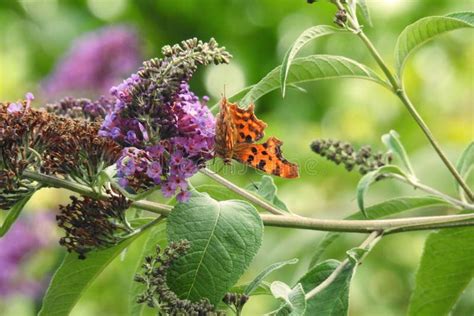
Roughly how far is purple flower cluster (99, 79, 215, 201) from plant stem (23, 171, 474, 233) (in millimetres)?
58

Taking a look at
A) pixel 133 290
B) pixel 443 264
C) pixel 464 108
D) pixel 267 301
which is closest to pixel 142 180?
pixel 133 290

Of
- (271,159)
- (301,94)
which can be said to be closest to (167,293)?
(271,159)

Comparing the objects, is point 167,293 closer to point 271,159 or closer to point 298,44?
point 271,159

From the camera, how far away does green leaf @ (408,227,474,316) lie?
1747 millimetres

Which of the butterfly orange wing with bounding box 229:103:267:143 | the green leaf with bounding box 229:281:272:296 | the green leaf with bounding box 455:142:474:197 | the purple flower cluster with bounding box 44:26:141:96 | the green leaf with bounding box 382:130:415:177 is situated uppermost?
the purple flower cluster with bounding box 44:26:141:96

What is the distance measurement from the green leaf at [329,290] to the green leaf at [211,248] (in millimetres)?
171

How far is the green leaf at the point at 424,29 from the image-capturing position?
1490mm

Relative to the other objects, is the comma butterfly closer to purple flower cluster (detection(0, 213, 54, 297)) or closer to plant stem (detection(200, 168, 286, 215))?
plant stem (detection(200, 168, 286, 215))

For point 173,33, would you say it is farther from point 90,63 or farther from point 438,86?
point 438,86

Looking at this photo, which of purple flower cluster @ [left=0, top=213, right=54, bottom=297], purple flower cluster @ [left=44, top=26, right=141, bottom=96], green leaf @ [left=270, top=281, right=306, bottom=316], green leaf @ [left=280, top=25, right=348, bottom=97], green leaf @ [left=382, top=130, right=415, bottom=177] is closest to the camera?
green leaf @ [left=270, top=281, right=306, bottom=316]

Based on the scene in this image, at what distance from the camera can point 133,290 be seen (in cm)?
171

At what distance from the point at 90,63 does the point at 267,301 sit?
5.60 ft

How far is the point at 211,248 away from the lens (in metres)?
1.39

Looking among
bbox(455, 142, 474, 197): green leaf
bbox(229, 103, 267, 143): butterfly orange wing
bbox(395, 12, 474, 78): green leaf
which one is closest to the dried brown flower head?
bbox(229, 103, 267, 143): butterfly orange wing
